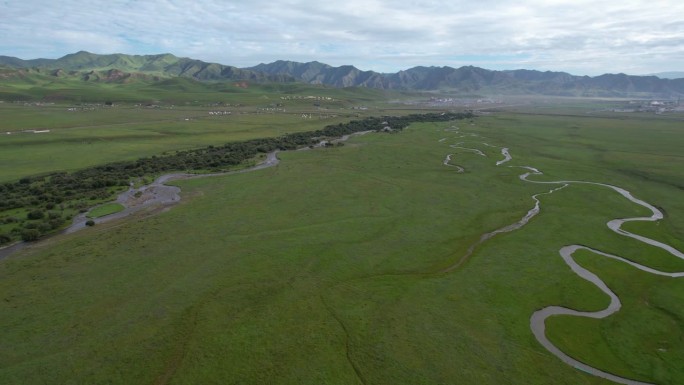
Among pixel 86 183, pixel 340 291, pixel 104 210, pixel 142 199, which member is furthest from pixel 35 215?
pixel 340 291

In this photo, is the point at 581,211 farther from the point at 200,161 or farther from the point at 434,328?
the point at 200,161

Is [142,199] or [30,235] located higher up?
[30,235]

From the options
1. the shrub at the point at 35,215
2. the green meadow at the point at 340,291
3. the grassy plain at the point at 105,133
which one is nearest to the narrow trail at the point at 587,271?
the green meadow at the point at 340,291

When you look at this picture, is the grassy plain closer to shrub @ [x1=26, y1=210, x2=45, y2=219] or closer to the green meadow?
shrub @ [x1=26, y1=210, x2=45, y2=219]

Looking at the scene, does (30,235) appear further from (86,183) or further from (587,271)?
(587,271)

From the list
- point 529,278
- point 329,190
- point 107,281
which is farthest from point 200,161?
point 529,278

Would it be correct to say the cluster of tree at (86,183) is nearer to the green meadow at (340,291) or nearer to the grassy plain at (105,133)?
the green meadow at (340,291)
